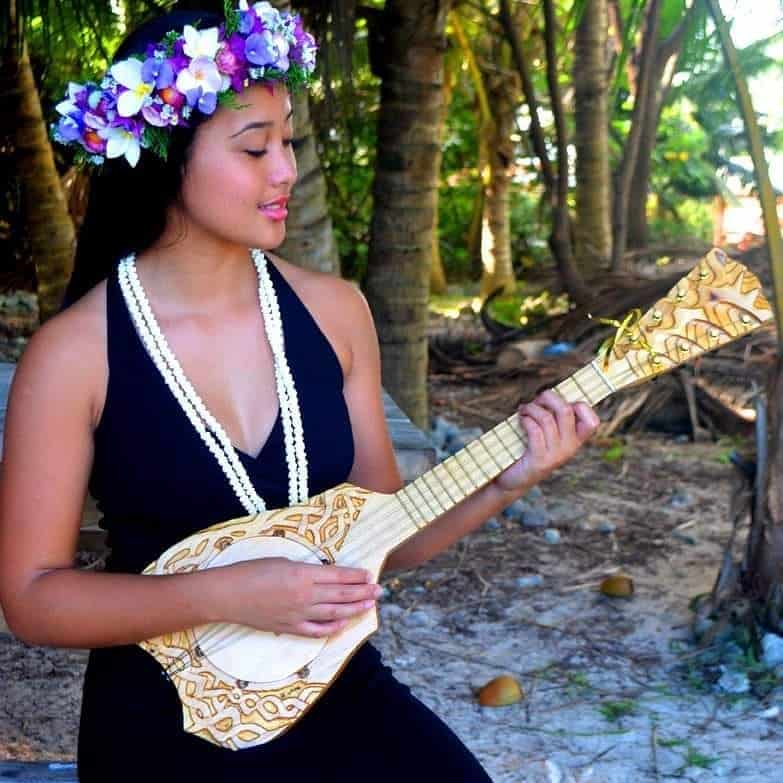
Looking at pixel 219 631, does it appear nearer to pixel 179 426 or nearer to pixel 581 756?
pixel 179 426

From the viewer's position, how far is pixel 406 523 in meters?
2.03

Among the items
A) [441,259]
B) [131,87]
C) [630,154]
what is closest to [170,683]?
[131,87]

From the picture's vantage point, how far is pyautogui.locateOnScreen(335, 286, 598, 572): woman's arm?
1968 mm

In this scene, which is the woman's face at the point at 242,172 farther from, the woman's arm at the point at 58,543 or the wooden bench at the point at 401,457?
the wooden bench at the point at 401,457

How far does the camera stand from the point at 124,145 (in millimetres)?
2055

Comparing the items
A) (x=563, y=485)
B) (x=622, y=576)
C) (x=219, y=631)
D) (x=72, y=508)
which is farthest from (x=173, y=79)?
(x=563, y=485)

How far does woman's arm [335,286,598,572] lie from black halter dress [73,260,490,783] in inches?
4.9

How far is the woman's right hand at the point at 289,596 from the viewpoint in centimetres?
190

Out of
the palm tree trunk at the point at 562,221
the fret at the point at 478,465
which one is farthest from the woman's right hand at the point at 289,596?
the palm tree trunk at the point at 562,221

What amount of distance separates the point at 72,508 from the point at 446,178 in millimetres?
11699

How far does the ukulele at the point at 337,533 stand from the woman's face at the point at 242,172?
1.42 ft

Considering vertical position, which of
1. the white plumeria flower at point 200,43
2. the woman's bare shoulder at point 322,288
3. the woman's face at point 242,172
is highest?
the white plumeria flower at point 200,43

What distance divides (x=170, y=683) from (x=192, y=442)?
14.3 inches

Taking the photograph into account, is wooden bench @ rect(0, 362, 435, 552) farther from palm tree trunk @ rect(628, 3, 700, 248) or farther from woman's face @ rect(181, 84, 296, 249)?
palm tree trunk @ rect(628, 3, 700, 248)
